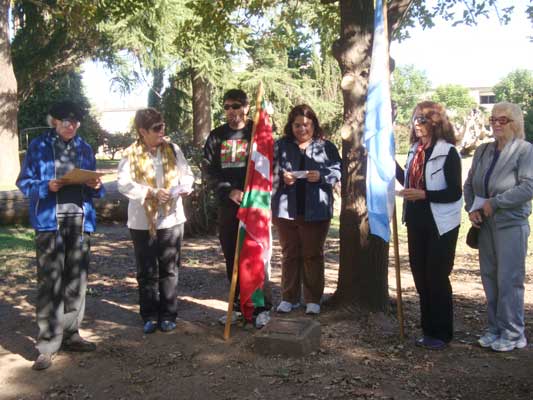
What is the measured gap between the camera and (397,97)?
9038cm

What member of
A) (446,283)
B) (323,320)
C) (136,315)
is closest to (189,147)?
(136,315)

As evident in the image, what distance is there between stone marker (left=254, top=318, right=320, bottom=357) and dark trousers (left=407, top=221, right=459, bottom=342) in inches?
36.1

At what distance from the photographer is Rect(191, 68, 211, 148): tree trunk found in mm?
16984

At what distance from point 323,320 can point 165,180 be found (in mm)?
1942

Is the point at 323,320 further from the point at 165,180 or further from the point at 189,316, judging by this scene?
the point at 165,180

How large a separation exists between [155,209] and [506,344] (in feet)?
10.1

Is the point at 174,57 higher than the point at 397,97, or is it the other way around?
the point at 397,97

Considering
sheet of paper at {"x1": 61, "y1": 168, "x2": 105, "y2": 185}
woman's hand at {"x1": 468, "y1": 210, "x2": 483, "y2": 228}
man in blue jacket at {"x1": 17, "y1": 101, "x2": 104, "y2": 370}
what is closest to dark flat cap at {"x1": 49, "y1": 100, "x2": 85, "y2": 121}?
man in blue jacket at {"x1": 17, "y1": 101, "x2": 104, "y2": 370}

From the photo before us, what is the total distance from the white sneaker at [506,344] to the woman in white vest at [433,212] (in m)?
0.36

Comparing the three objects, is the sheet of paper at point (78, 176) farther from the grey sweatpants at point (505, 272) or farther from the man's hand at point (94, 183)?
the grey sweatpants at point (505, 272)

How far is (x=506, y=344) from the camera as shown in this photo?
4.63 metres

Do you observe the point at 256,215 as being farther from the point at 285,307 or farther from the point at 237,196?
the point at 285,307

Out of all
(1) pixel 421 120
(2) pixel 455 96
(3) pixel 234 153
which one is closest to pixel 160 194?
(3) pixel 234 153

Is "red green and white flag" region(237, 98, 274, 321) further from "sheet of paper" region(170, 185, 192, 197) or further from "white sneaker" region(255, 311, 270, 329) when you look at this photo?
"sheet of paper" region(170, 185, 192, 197)
